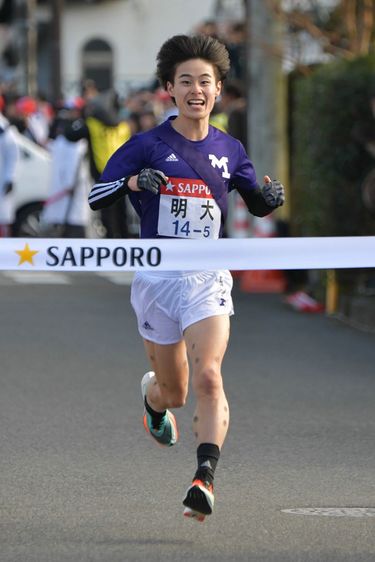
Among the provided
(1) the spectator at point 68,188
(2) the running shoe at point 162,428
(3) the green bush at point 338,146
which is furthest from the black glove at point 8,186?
(2) the running shoe at point 162,428

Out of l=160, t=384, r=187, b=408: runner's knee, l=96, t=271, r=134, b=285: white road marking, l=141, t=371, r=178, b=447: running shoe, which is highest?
l=160, t=384, r=187, b=408: runner's knee

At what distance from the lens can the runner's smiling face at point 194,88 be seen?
257 inches

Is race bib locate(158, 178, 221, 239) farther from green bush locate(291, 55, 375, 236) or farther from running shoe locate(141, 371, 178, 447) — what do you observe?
green bush locate(291, 55, 375, 236)

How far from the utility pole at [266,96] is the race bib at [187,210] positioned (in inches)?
474

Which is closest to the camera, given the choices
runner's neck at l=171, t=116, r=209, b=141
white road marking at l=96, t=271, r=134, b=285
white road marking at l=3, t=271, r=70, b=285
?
runner's neck at l=171, t=116, r=209, b=141

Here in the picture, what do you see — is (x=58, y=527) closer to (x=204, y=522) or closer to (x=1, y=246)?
(x=204, y=522)

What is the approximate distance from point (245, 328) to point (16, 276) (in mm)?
5048

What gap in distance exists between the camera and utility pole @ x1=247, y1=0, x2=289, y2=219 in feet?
61.2

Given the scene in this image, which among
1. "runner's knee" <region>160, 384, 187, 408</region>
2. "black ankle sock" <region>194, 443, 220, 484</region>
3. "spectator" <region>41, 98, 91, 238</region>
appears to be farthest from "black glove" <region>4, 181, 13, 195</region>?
"black ankle sock" <region>194, 443, 220, 484</region>

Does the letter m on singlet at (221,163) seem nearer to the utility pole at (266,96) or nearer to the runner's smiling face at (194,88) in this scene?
the runner's smiling face at (194,88)

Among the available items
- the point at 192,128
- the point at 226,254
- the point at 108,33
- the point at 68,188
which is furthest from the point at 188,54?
the point at 108,33

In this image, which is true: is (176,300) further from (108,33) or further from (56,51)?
(108,33)

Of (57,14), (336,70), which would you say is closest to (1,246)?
(336,70)

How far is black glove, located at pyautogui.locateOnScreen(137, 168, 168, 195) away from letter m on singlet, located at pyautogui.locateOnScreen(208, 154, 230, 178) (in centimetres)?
34
